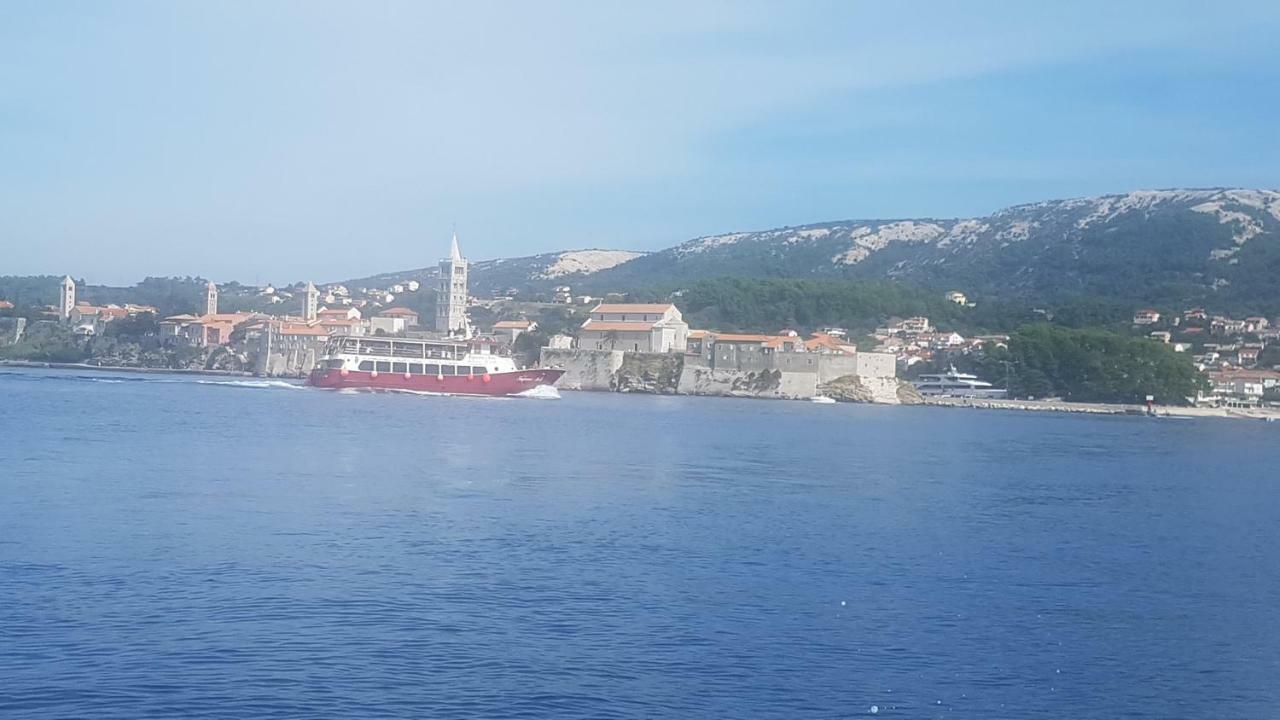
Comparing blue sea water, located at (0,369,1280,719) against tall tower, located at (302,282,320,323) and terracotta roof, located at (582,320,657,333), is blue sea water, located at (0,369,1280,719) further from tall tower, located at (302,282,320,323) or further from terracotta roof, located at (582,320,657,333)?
tall tower, located at (302,282,320,323)

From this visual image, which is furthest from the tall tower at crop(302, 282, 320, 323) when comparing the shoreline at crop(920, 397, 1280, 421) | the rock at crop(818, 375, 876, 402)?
the shoreline at crop(920, 397, 1280, 421)

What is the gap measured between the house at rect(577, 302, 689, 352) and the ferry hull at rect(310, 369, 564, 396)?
40.1 feet

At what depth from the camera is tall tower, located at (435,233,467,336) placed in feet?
201

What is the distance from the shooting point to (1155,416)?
46.5 m

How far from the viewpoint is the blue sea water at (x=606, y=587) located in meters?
6.71

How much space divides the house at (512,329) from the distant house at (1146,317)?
29628 mm

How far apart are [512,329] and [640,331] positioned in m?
8.25

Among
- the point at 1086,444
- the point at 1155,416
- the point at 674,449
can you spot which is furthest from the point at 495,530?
the point at 1155,416

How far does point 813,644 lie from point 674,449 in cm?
1348

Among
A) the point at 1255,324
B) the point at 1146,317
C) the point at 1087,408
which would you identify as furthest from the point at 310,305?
the point at 1255,324

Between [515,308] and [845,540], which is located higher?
[515,308]

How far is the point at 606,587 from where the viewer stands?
898 centimetres

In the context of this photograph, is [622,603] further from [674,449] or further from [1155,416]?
[1155,416]

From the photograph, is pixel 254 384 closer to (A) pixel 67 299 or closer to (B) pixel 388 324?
(B) pixel 388 324
